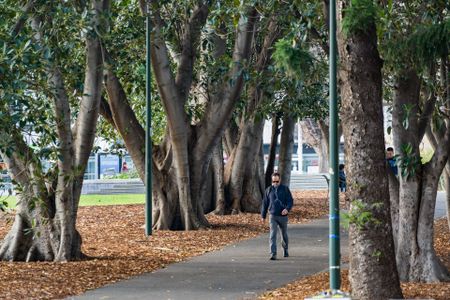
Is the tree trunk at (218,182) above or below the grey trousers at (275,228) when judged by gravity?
above

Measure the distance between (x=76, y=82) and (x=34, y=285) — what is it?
479cm

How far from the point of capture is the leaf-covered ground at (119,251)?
16.3 m

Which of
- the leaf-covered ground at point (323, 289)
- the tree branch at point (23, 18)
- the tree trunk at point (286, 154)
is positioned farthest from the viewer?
the tree trunk at point (286, 154)

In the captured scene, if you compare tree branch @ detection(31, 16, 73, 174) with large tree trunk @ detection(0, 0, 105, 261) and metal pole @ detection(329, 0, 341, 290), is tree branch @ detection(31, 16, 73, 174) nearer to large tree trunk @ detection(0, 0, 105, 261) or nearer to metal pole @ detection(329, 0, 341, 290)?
large tree trunk @ detection(0, 0, 105, 261)

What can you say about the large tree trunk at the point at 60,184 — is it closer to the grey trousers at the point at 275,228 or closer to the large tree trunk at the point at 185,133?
the grey trousers at the point at 275,228

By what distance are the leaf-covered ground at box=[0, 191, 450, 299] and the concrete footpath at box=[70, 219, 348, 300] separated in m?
0.40

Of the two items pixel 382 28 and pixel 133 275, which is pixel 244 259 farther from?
pixel 382 28

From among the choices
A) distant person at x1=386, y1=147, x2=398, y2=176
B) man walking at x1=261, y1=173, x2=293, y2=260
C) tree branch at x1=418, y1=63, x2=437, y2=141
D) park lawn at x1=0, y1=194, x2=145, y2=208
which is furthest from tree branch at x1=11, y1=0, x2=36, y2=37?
park lawn at x1=0, y1=194, x2=145, y2=208

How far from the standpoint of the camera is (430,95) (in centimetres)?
1722

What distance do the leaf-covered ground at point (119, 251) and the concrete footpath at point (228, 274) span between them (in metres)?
0.40

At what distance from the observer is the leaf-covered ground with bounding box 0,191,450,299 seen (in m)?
16.3

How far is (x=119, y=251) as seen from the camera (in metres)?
21.9

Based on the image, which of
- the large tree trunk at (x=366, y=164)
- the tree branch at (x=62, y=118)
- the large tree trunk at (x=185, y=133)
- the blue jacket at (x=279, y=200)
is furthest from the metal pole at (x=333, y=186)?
the large tree trunk at (x=185, y=133)

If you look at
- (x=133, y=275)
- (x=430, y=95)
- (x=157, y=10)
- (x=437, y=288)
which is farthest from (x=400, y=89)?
(x=157, y=10)
